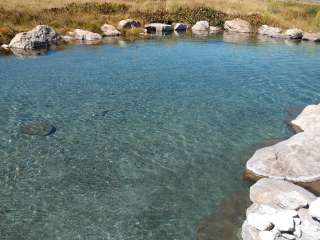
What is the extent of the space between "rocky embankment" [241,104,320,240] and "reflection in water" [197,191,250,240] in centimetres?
40

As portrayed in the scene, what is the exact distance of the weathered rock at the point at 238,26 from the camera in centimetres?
5597

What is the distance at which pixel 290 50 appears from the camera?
4281 cm

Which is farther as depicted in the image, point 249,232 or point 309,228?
point 249,232

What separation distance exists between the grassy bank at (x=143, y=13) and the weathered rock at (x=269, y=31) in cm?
343

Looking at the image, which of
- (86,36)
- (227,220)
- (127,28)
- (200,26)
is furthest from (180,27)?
(227,220)

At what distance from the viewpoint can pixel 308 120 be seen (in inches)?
806

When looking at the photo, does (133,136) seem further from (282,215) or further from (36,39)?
(36,39)

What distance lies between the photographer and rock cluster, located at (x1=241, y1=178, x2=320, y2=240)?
11.3m

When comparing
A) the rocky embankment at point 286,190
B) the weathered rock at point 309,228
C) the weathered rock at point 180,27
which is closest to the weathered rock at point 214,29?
the weathered rock at point 180,27

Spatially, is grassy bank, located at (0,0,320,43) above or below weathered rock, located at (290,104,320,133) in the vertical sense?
above

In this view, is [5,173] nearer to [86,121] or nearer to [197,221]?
[86,121]

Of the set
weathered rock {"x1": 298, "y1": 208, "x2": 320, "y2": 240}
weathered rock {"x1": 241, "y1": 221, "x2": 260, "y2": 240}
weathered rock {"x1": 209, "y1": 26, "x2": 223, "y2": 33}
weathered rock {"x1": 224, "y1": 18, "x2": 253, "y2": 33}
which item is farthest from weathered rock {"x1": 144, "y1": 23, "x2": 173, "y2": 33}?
weathered rock {"x1": 298, "y1": 208, "x2": 320, "y2": 240}

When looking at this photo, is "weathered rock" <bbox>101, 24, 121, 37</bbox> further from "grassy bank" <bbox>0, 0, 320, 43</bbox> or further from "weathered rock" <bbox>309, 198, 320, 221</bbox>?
"weathered rock" <bbox>309, 198, 320, 221</bbox>

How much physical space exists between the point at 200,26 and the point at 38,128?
40209 mm
